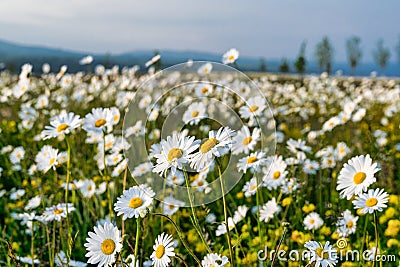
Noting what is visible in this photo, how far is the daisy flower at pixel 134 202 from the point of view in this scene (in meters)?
1.54

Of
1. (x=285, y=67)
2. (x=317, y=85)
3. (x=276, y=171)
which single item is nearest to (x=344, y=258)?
(x=276, y=171)

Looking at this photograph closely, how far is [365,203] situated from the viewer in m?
1.57

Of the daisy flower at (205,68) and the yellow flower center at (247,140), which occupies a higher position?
the daisy flower at (205,68)

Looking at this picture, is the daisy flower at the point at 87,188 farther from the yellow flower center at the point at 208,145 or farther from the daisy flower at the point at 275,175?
the yellow flower center at the point at 208,145

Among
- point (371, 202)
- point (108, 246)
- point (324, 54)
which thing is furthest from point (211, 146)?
point (324, 54)

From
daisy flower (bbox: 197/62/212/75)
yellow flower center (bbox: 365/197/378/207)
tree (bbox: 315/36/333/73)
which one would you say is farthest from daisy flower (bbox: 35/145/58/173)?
tree (bbox: 315/36/333/73)

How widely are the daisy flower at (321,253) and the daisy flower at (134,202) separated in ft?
1.65

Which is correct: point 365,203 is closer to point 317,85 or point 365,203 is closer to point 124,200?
point 124,200

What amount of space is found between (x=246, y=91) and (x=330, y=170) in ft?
2.95

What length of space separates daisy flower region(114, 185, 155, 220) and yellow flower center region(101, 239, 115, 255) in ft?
0.29

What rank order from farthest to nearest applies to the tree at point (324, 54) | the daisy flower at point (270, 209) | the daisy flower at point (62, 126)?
the tree at point (324, 54) < the daisy flower at point (270, 209) < the daisy flower at point (62, 126)

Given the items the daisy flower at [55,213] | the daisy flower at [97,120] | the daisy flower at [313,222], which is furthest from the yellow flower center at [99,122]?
the daisy flower at [313,222]

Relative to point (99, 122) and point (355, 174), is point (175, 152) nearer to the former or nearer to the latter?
point (355, 174)

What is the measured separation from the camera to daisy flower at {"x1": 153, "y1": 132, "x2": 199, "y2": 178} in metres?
1.44
